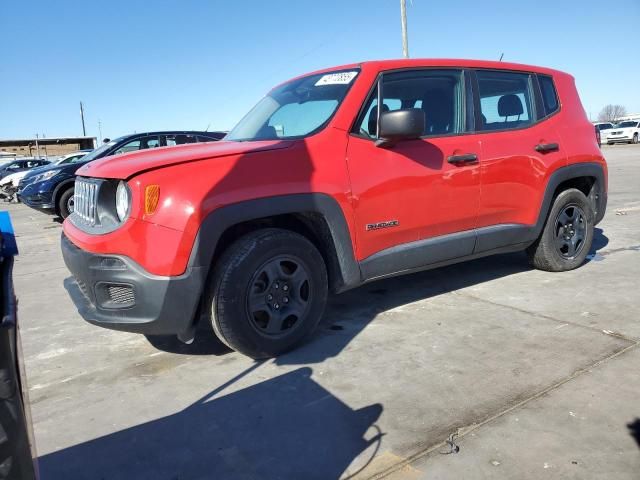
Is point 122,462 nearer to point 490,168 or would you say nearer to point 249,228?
point 249,228

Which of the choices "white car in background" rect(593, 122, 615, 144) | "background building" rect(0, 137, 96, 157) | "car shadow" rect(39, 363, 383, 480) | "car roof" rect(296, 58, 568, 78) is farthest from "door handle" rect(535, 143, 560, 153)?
"background building" rect(0, 137, 96, 157)

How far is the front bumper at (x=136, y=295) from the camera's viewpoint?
111 inches

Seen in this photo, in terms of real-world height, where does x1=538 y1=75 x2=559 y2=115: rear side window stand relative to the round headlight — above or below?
above

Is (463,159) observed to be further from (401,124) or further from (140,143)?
(140,143)

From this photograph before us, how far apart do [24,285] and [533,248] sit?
530cm

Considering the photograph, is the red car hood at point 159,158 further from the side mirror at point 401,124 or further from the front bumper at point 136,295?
the side mirror at point 401,124

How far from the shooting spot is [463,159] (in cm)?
390

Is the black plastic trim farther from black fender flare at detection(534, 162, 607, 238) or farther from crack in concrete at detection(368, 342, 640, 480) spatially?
crack in concrete at detection(368, 342, 640, 480)

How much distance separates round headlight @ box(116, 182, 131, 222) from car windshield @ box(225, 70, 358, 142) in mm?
1163

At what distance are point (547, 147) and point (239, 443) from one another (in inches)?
142

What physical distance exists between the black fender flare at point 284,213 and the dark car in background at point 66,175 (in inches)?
280

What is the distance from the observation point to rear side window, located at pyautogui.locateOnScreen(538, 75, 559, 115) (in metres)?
4.72

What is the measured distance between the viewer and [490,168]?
409cm

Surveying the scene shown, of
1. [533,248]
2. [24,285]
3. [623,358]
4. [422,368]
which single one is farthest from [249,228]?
[24,285]
